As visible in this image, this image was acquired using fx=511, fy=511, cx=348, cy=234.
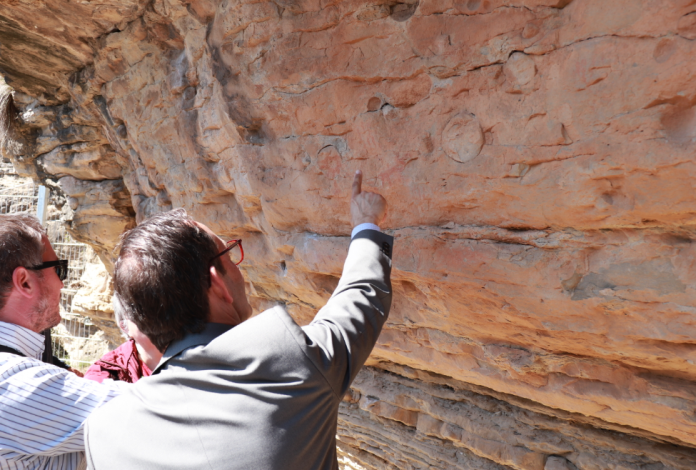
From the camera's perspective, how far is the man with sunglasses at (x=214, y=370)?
1.10m

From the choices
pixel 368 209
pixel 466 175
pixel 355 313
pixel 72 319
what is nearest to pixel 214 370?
pixel 355 313

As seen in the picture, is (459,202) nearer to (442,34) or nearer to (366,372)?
(442,34)

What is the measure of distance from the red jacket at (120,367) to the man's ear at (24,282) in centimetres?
41

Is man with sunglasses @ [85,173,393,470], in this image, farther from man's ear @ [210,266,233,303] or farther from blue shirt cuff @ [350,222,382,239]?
blue shirt cuff @ [350,222,382,239]

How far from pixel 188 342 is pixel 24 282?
68 centimetres

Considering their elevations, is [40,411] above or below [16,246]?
below

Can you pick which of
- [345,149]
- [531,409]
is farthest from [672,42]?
[531,409]

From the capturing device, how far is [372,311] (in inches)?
53.4

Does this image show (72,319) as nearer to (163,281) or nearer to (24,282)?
(24,282)

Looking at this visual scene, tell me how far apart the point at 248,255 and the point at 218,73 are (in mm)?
1196

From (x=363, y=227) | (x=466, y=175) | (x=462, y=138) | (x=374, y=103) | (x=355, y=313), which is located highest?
(x=374, y=103)

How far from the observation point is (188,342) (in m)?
1.21

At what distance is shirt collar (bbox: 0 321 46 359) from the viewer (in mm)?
1446

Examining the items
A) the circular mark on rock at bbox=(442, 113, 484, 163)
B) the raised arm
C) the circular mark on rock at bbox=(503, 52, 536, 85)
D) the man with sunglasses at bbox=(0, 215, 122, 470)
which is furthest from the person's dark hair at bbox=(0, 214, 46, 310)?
the circular mark on rock at bbox=(503, 52, 536, 85)
